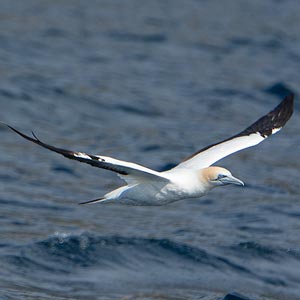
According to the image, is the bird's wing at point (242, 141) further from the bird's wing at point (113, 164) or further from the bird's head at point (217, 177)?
the bird's wing at point (113, 164)

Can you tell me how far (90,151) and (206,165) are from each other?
6865 millimetres

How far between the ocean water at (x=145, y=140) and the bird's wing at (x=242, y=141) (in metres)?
1.76

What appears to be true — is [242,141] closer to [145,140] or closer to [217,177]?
[217,177]

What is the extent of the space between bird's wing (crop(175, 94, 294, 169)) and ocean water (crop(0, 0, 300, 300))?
5.77 ft

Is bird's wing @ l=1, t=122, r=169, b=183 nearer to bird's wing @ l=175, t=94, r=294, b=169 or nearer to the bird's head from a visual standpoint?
the bird's head

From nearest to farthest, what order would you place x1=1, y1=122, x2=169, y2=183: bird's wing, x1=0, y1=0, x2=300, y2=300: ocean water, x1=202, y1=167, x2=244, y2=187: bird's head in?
x1=1, y1=122, x2=169, y2=183: bird's wing → x1=202, y1=167, x2=244, y2=187: bird's head → x1=0, y1=0, x2=300, y2=300: ocean water

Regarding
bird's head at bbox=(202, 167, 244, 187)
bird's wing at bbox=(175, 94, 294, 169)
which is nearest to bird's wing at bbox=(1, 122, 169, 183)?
bird's head at bbox=(202, 167, 244, 187)

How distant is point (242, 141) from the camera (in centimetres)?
1471

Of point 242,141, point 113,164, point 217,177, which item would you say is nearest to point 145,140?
point 242,141

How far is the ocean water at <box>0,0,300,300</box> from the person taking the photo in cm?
1570

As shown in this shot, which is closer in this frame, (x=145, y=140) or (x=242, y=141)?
(x=242, y=141)

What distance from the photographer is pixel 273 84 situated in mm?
25984

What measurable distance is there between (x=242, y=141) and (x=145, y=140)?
24.2 feet

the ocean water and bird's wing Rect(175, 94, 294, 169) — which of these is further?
the ocean water
